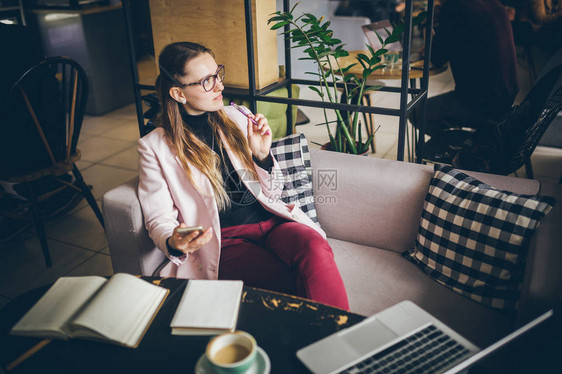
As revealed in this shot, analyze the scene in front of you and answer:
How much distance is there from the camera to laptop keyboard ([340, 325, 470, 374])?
0.90 m

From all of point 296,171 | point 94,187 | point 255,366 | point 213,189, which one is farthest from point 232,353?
point 94,187

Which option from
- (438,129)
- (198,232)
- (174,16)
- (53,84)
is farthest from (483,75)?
(53,84)

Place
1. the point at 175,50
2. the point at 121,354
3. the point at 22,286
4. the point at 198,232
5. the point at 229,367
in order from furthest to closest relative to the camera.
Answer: the point at 22,286 < the point at 175,50 < the point at 198,232 < the point at 121,354 < the point at 229,367

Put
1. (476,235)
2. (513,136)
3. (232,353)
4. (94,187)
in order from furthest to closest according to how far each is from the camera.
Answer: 1. (94,187)
2. (513,136)
3. (476,235)
4. (232,353)

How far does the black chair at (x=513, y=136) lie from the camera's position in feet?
6.47

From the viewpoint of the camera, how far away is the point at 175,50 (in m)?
1.55

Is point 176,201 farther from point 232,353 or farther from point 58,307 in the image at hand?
point 232,353

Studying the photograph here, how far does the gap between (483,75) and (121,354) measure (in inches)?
90.6

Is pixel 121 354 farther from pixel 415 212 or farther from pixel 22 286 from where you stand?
pixel 22 286

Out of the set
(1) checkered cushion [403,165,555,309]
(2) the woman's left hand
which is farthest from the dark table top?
(2) the woman's left hand

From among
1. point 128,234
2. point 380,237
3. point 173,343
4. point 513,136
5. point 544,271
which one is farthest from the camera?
point 513,136

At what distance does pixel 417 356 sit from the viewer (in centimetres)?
93

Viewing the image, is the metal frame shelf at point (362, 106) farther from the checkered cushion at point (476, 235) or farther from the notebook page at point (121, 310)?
the notebook page at point (121, 310)

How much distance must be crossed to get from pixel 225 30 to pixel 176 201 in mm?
1027
